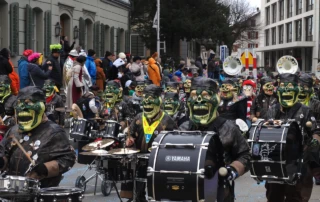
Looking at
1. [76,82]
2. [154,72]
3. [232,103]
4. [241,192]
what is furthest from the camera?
[154,72]

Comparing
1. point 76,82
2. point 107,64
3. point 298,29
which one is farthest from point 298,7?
point 76,82

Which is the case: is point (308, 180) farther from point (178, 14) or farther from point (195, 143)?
point (178, 14)

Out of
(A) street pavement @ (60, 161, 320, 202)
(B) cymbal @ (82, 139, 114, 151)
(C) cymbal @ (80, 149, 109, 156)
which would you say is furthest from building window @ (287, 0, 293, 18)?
(C) cymbal @ (80, 149, 109, 156)

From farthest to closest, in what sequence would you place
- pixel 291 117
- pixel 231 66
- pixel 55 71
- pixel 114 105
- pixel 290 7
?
pixel 290 7
pixel 231 66
pixel 55 71
pixel 114 105
pixel 291 117

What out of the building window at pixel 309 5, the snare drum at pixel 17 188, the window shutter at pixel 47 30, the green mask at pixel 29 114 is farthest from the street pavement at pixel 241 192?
the building window at pixel 309 5

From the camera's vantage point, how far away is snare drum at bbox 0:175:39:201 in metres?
5.25

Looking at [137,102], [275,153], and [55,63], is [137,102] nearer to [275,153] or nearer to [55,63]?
[55,63]

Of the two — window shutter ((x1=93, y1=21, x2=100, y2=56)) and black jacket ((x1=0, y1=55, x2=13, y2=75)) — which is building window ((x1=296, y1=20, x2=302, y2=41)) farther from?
black jacket ((x1=0, y1=55, x2=13, y2=75))

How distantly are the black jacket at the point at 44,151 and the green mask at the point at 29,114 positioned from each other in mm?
63

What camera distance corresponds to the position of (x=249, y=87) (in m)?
15.8

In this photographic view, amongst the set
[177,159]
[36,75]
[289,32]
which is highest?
[289,32]

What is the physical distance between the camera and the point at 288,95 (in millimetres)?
8141

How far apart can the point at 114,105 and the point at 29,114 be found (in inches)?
257

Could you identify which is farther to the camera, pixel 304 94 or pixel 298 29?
pixel 298 29
